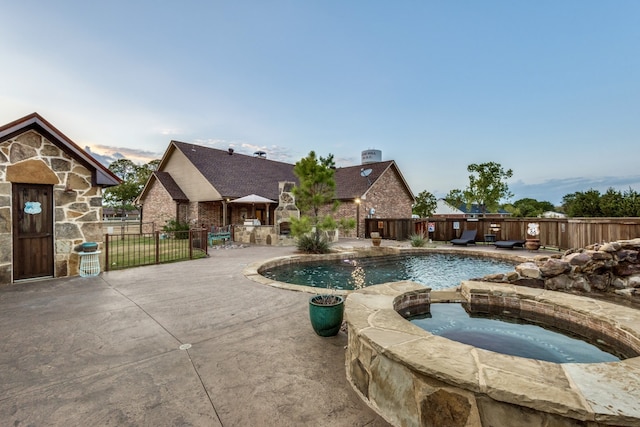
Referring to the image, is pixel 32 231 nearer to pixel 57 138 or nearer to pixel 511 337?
pixel 57 138

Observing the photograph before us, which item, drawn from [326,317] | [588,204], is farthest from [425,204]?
[326,317]

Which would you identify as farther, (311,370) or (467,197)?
(467,197)

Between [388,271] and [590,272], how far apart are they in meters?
4.80

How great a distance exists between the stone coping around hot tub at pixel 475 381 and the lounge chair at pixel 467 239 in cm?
1164

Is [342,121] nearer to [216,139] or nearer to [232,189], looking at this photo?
[232,189]

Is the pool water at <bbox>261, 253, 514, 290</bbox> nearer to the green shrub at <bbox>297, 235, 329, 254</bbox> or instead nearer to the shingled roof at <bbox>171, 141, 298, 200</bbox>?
the green shrub at <bbox>297, 235, 329, 254</bbox>

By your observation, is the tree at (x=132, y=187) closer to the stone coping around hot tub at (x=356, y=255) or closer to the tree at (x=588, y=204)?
the stone coping around hot tub at (x=356, y=255)

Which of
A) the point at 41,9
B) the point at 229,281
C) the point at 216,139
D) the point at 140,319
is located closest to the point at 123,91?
the point at 41,9

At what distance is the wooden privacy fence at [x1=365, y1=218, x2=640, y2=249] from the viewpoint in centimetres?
906

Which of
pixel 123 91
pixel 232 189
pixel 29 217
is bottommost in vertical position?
pixel 29 217

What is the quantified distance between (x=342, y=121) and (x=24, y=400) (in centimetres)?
1851

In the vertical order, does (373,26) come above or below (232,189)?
above

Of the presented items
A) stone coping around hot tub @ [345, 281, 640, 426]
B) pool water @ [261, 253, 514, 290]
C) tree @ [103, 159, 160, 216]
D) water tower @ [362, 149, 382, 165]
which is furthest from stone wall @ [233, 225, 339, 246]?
tree @ [103, 159, 160, 216]

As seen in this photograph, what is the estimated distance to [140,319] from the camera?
409cm
